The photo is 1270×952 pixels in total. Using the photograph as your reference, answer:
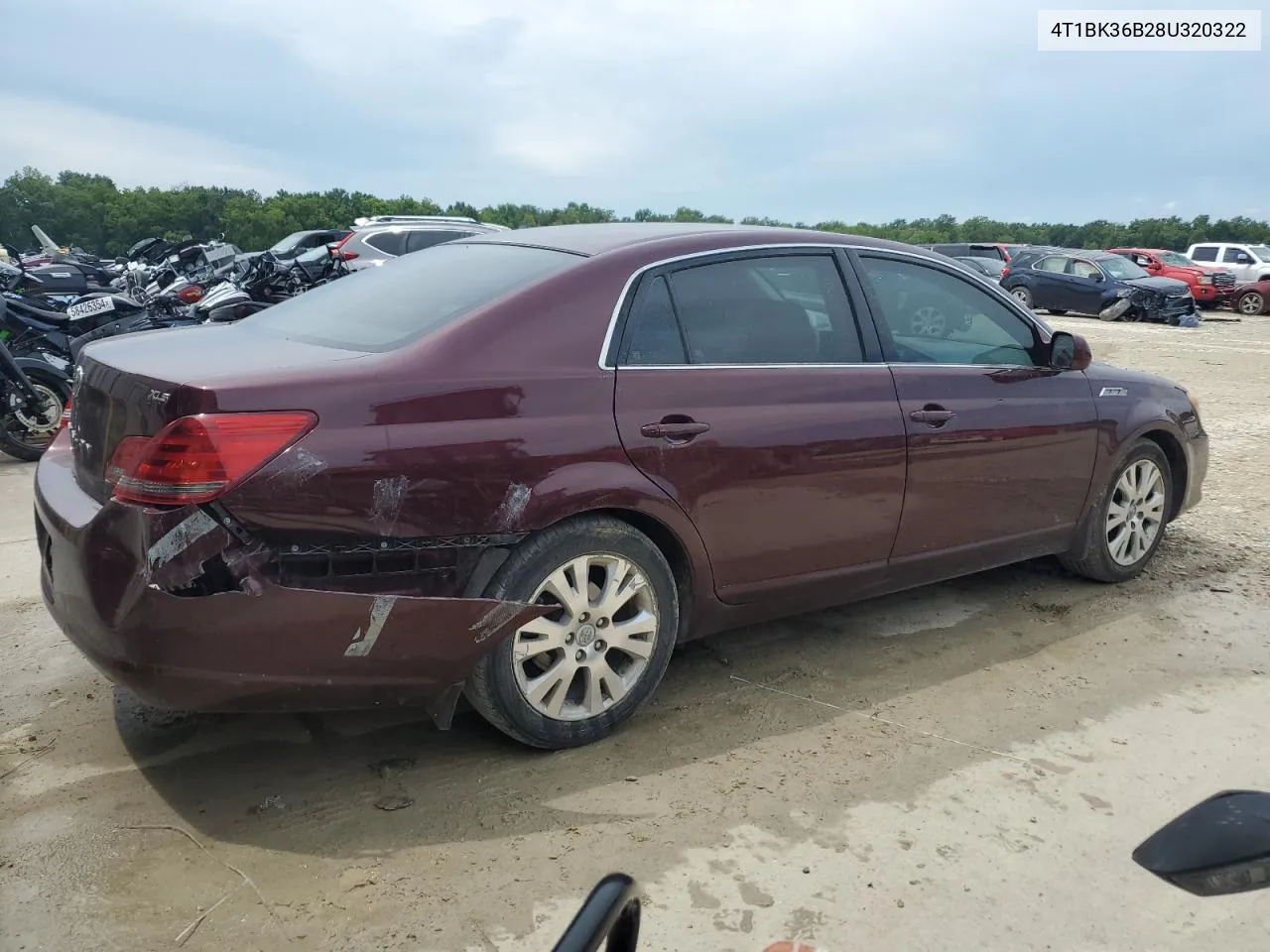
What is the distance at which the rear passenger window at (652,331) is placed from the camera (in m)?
3.19

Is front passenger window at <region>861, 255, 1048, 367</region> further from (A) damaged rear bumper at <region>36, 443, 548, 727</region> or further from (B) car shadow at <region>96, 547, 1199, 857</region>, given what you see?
(A) damaged rear bumper at <region>36, 443, 548, 727</region>

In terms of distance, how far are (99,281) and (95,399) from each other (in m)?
15.5

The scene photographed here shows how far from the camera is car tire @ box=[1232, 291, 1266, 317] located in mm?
24109

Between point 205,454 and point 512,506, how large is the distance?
809 millimetres

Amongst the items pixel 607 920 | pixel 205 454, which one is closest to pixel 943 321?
pixel 205 454

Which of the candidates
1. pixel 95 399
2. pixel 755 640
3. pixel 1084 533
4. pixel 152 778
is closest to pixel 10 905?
pixel 152 778

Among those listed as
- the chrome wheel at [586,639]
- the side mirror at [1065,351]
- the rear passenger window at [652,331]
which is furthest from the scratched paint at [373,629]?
the side mirror at [1065,351]

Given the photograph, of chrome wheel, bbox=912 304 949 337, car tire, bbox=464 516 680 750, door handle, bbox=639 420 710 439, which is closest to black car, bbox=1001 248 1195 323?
chrome wheel, bbox=912 304 949 337

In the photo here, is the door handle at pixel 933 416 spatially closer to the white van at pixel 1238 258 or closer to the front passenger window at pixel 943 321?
the front passenger window at pixel 943 321

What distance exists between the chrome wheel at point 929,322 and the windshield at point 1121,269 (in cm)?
2019

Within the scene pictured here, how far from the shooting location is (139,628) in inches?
99.9

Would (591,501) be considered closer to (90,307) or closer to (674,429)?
(674,429)

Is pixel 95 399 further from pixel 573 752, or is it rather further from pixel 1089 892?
pixel 1089 892

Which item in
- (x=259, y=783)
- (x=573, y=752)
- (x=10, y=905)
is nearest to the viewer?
(x=10, y=905)
